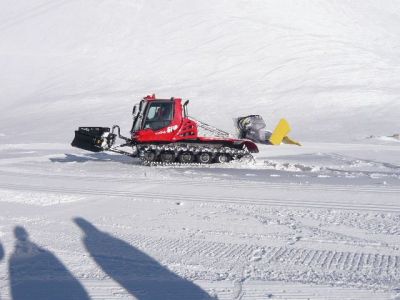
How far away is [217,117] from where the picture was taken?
2859 centimetres

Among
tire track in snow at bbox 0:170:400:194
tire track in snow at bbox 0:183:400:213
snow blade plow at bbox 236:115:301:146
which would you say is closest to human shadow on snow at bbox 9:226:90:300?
tire track in snow at bbox 0:183:400:213

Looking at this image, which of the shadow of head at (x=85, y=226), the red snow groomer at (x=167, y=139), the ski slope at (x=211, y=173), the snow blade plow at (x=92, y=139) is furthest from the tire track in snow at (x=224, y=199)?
the red snow groomer at (x=167, y=139)

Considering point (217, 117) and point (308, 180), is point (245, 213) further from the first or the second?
point (217, 117)

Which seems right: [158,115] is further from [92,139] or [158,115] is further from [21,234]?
[21,234]

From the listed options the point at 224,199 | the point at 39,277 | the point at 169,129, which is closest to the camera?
the point at 39,277

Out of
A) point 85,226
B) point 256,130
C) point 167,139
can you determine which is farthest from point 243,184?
point 256,130

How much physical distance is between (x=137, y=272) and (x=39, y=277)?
0.97 metres

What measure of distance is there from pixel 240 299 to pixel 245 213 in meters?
3.70

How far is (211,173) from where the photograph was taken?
1323 centimetres

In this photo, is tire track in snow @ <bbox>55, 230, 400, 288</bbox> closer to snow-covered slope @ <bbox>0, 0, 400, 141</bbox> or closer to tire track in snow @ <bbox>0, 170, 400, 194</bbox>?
tire track in snow @ <bbox>0, 170, 400, 194</bbox>

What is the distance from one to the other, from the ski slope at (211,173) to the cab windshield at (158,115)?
3.97 ft

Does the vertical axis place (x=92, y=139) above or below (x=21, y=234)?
above

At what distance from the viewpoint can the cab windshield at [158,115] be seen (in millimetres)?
14664

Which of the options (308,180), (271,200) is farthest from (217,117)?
(271,200)
